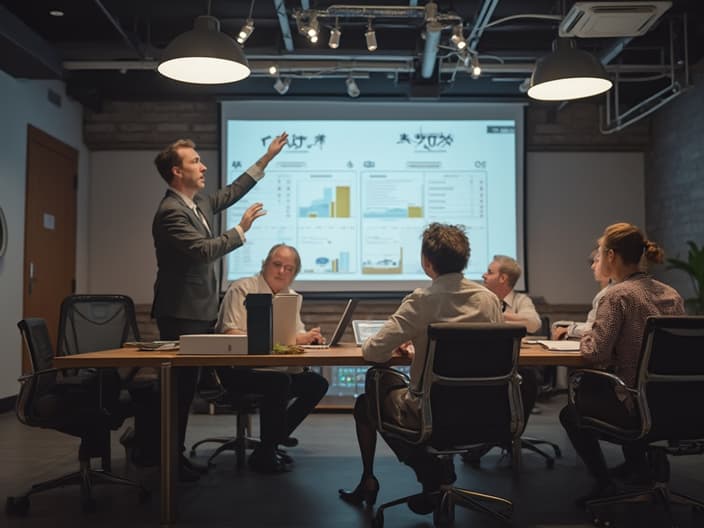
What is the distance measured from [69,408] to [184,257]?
0.86 metres

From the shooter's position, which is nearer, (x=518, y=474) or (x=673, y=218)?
(x=518, y=474)

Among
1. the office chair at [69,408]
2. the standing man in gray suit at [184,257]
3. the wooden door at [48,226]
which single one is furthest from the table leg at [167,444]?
the wooden door at [48,226]

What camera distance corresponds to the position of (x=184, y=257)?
11.2 ft

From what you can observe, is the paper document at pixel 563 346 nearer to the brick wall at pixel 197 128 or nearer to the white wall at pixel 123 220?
the brick wall at pixel 197 128

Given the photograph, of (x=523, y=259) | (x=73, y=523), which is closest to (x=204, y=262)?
(x=73, y=523)

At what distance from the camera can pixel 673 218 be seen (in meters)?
6.43

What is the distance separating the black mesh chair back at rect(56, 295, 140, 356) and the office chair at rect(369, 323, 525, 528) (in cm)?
173

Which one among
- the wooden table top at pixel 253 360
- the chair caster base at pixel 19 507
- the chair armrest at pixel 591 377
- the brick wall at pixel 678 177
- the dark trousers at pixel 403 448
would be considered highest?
the brick wall at pixel 678 177

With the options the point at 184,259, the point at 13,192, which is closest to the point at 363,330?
the point at 184,259

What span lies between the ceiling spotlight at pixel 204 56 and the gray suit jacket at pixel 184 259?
65 centimetres

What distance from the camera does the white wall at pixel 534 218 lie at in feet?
22.7

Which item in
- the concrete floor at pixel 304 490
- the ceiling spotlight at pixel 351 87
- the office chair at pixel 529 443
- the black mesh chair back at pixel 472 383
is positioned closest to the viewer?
the black mesh chair back at pixel 472 383

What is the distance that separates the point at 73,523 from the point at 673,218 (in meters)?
5.60

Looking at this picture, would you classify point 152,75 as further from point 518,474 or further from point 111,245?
→ point 518,474
